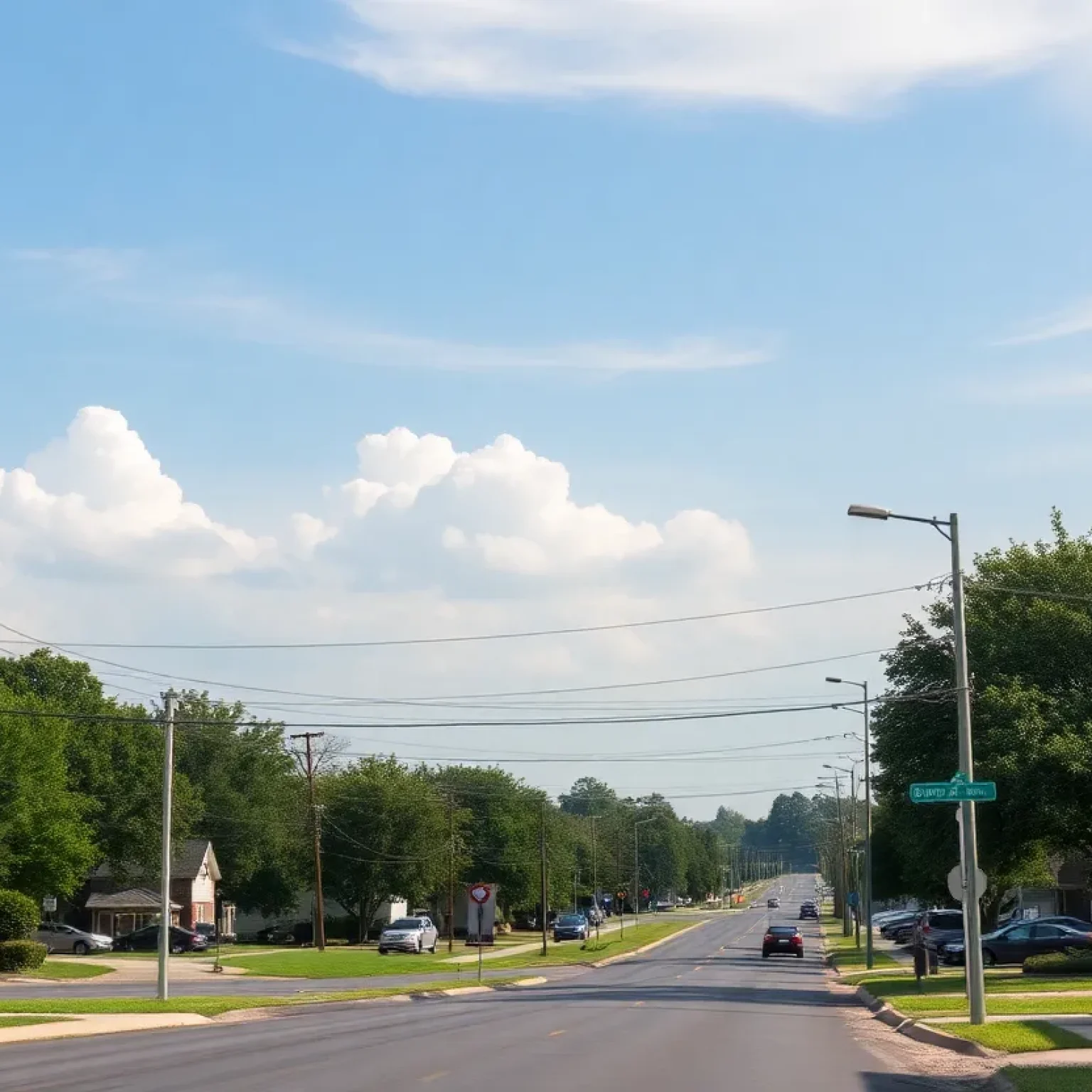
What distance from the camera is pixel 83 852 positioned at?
69000 millimetres

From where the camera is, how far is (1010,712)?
43.1 metres

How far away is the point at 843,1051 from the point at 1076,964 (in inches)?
966

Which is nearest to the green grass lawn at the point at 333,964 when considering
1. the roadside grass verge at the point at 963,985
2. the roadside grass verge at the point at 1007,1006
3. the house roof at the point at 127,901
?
the house roof at the point at 127,901

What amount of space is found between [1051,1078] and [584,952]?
69798 millimetres

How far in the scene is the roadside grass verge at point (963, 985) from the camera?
40156mm

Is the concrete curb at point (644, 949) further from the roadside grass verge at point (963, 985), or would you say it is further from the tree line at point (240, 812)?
the roadside grass verge at point (963, 985)

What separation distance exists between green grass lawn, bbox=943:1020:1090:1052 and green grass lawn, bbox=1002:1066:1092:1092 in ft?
10.6

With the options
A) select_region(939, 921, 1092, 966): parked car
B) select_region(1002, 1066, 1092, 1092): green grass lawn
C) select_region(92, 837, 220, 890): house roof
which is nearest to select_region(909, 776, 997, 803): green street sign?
select_region(1002, 1066, 1092, 1092): green grass lawn

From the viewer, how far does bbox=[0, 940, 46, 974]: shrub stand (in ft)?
186

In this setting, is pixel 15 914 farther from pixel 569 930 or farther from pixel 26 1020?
pixel 569 930

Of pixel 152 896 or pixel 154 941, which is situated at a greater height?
pixel 152 896

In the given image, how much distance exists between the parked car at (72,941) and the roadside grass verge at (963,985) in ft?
143

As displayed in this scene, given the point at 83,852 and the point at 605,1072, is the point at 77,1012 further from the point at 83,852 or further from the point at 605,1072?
the point at 83,852

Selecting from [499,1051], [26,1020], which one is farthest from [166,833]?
[499,1051]
